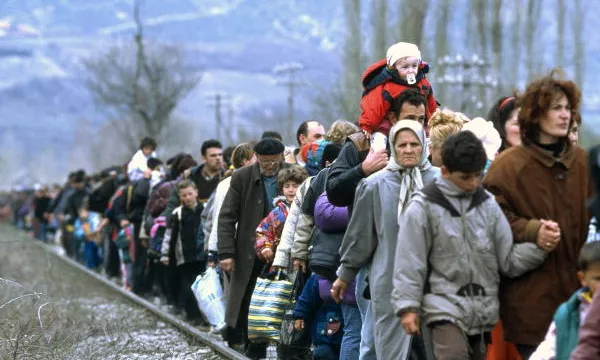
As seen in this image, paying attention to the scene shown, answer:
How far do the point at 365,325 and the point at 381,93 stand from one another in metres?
1.43

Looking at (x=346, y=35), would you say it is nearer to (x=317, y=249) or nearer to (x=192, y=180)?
(x=192, y=180)

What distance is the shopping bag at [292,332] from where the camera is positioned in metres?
10.4

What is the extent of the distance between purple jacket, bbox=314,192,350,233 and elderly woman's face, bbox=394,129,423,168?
151 cm

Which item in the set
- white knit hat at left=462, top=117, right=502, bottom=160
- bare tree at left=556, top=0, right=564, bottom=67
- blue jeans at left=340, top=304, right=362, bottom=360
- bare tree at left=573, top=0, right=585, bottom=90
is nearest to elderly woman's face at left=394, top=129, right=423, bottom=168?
white knit hat at left=462, top=117, right=502, bottom=160

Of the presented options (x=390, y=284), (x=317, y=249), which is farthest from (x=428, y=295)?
(x=317, y=249)

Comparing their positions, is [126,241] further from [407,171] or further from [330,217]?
[407,171]

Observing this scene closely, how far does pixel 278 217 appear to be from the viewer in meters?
11.2

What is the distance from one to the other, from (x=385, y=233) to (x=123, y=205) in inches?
519

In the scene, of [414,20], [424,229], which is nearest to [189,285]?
[424,229]

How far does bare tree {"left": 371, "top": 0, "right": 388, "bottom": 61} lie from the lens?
3819 centimetres

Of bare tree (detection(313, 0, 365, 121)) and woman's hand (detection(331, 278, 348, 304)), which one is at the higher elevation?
bare tree (detection(313, 0, 365, 121))

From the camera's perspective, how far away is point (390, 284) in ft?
26.5

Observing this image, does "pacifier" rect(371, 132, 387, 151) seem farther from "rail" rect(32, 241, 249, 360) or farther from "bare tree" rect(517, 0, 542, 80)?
"bare tree" rect(517, 0, 542, 80)

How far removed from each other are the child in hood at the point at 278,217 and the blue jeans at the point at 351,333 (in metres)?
1.74
